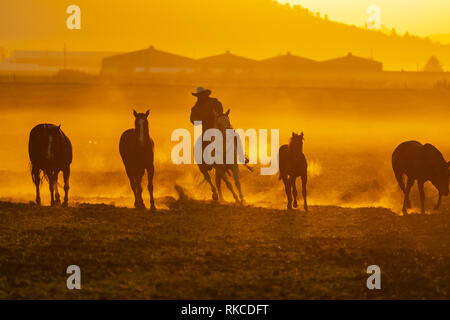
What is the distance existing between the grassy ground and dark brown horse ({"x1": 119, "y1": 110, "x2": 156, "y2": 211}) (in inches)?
26.4

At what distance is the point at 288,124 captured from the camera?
4438cm

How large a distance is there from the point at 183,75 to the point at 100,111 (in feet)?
107

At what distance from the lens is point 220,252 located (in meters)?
12.1

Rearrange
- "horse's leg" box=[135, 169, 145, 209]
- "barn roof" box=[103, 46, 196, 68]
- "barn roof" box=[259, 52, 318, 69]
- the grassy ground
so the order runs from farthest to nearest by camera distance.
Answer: "barn roof" box=[103, 46, 196, 68]
"barn roof" box=[259, 52, 318, 69]
"horse's leg" box=[135, 169, 145, 209]
the grassy ground

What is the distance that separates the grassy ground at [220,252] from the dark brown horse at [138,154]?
671mm

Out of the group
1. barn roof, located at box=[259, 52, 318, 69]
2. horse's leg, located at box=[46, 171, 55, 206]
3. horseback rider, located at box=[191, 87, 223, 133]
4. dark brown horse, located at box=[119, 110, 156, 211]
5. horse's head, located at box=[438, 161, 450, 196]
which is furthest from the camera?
barn roof, located at box=[259, 52, 318, 69]

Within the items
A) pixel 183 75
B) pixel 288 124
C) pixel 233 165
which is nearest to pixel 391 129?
pixel 288 124

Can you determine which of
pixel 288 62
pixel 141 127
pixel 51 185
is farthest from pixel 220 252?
pixel 288 62

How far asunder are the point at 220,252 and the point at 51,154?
5.35 m

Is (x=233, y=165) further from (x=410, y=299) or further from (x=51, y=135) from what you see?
(x=410, y=299)

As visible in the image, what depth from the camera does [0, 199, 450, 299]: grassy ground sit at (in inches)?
401

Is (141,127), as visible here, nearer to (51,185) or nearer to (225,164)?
(225,164)

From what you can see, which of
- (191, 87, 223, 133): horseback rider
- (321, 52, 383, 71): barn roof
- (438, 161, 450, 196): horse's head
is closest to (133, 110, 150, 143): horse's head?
(191, 87, 223, 133): horseback rider

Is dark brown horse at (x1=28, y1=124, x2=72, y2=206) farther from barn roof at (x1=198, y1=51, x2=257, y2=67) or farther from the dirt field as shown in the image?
barn roof at (x1=198, y1=51, x2=257, y2=67)
